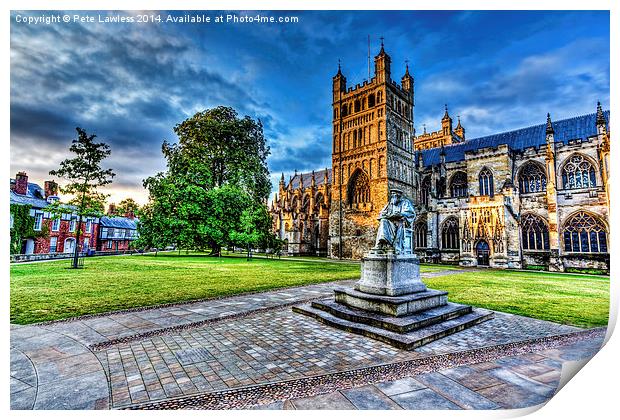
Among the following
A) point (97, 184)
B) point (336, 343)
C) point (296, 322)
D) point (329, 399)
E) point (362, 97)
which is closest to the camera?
point (329, 399)

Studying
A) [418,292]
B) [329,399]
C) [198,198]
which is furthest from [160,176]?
[329,399]

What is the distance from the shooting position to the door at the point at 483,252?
82.7ft

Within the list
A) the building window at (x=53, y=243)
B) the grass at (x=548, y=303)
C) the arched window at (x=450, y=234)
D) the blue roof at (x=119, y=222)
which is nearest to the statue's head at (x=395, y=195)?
the grass at (x=548, y=303)

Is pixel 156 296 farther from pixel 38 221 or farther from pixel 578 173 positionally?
pixel 578 173

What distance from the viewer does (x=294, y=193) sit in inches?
1897

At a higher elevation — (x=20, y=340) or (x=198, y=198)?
(x=198, y=198)

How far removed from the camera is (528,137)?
2850 centimetres

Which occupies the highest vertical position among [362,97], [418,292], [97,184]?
[362,97]

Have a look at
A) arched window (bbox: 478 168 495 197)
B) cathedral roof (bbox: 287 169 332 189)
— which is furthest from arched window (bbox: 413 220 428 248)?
cathedral roof (bbox: 287 169 332 189)

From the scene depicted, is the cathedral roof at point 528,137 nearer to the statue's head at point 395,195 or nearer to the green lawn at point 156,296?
the green lawn at point 156,296

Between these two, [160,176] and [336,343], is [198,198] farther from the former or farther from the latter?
[336,343]

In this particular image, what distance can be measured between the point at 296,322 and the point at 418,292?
2573mm

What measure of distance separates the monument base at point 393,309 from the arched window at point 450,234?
2356 centimetres

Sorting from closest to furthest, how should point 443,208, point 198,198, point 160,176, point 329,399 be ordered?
point 329,399, point 198,198, point 160,176, point 443,208
